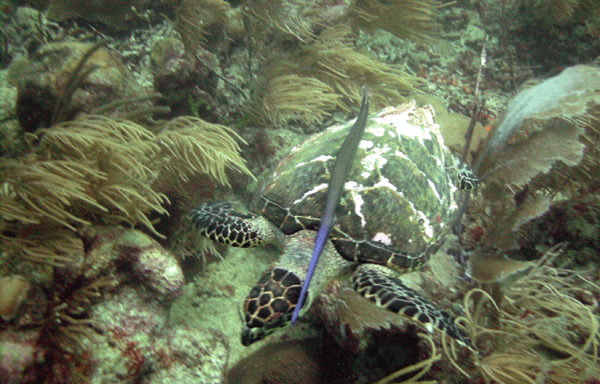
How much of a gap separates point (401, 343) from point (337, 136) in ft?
5.96

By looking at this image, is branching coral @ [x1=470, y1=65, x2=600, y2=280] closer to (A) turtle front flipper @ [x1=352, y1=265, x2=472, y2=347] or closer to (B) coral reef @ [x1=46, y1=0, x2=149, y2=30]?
(A) turtle front flipper @ [x1=352, y1=265, x2=472, y2=347]

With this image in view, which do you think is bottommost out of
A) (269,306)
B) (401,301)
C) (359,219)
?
(269,306)

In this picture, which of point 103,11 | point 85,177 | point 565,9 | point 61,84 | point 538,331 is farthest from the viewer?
point 565,9

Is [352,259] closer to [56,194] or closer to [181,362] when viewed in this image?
[181,362]

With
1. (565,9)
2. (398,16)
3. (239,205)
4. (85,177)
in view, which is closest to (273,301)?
(85,177)

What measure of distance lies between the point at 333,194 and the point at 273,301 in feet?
2.43

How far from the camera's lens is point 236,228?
2.22 m

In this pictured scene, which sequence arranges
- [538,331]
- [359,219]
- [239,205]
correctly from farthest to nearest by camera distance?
1. [239,205]
2. [359,219]
3. [538,331]

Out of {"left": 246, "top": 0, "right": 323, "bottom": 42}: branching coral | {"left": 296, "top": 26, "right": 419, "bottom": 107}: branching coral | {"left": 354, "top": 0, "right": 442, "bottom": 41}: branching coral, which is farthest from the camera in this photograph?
{"left": 354, "top": 0, "right": 442, "bottom": 41}: branching coral

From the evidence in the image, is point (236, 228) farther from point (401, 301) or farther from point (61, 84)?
point (61, 84)

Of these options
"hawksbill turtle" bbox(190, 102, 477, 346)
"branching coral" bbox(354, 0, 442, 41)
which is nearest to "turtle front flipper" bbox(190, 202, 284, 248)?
"hawksbill turtle" bbox(190, 102, 477, 346)

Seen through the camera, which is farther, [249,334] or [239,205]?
[239,205]

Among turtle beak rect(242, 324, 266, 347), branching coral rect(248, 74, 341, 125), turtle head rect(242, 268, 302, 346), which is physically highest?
branching coral rect(248, 74, 341, 125)

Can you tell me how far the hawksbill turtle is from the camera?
6.27ft
